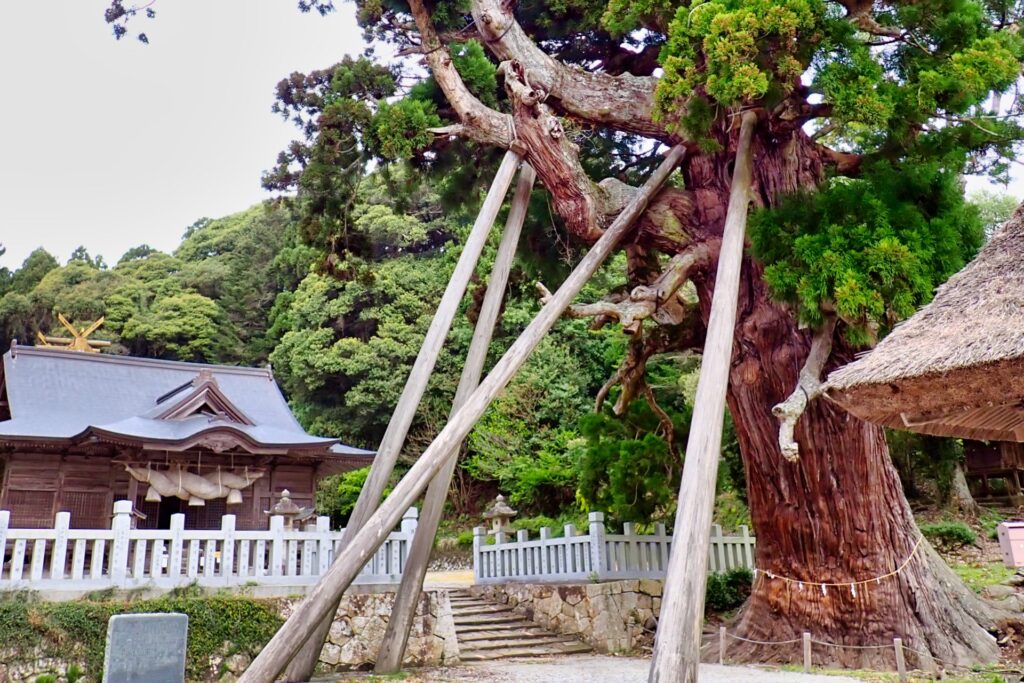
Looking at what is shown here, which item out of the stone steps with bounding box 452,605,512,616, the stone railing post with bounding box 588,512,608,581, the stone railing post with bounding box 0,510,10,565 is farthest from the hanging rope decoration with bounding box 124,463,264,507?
the stone railing post with bounding box 588,512,608,581

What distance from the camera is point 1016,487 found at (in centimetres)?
1509

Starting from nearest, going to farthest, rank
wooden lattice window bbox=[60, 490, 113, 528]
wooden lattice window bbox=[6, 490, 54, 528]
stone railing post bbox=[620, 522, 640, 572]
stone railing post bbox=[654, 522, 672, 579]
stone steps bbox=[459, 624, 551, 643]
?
stone steps bbox=[459, 624, 551, 643]
stone railing post bbox=[620, 522, 640, 572]
stone railing post bbox=[654, 522, 672, 579]
wooden lattice window bbox=[6, 490, 54, 528]
wooden lattice window bbox=[60, 490, 113, 528]

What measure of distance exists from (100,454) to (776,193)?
11.1 meters

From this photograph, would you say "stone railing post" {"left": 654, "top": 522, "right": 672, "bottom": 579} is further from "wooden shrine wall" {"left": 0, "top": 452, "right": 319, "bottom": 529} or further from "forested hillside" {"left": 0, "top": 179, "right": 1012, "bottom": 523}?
"wooden shrine wall" {"left": 0, "top": 452, "right": 319, "bottom": 529}

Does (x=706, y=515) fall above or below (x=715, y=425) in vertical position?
below

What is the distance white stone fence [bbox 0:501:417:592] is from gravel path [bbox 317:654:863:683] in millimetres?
1523

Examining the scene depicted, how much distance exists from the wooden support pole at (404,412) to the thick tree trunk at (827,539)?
114 inches

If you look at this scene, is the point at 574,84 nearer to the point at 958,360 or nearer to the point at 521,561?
the point at 958,360

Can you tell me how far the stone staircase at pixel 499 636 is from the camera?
838 cm

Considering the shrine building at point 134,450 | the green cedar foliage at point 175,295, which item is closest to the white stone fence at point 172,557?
the shrine building at point 134,450

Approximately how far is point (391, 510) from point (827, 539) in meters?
4.26

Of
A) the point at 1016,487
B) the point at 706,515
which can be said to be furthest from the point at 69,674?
the point at 1016,487

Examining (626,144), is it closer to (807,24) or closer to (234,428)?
(807,24)

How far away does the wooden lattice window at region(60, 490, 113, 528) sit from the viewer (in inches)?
449
